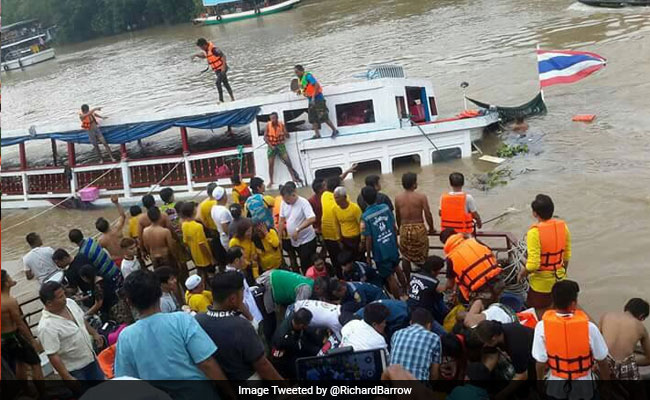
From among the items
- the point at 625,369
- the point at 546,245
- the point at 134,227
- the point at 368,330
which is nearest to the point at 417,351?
the point at 368,330

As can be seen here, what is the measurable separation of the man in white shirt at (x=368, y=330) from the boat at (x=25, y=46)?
175 ft

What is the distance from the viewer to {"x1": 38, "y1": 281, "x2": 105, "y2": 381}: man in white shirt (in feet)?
14.8

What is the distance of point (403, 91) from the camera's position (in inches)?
460

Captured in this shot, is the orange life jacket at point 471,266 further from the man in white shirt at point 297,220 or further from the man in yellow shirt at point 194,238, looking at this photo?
the man in yellow shirt at point 194,238

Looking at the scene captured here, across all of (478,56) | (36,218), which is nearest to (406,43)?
(478,56)

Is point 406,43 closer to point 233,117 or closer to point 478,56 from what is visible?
point 478,56

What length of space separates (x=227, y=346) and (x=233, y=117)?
339 inches

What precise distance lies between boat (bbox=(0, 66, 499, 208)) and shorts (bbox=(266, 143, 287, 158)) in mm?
192

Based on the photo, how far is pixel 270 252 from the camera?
6.45 m

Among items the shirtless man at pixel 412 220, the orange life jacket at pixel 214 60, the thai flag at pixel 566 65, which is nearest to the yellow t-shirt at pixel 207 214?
the shirtless man at pixel 412 220

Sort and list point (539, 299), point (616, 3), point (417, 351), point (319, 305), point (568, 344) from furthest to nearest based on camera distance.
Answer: point (616, 3)
point (539, 299)
point (319, 305)
point (417, 351)
point (568, 344)

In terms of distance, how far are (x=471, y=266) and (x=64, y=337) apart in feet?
11.0

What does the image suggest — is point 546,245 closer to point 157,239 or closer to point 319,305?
point 319,305

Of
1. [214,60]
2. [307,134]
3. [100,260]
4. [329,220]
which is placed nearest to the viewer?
[100,260]
